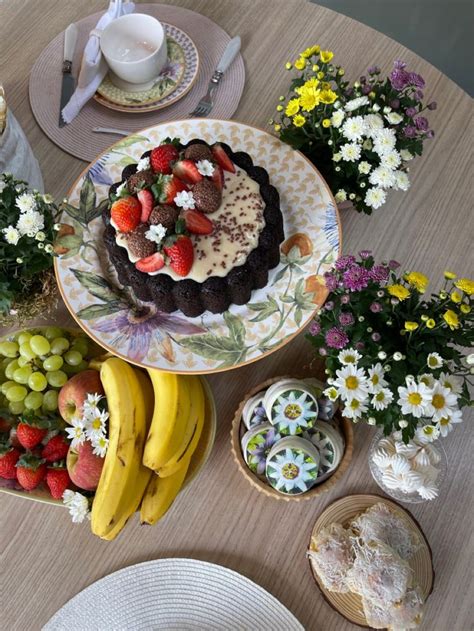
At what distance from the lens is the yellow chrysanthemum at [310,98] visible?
1.10 m

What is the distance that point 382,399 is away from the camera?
0.93m

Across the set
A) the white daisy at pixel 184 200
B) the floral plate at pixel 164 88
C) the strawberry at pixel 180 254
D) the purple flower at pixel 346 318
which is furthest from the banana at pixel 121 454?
the floral plate at pixel 164 88

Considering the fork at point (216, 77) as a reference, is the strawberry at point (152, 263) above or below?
below

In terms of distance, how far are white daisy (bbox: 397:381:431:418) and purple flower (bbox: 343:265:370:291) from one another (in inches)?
6.8

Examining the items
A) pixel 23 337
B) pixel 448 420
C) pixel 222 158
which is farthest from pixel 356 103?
pixel 23 337

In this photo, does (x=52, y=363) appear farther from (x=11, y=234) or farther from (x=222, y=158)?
(x=222, y=158)

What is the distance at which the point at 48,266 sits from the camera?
115cm

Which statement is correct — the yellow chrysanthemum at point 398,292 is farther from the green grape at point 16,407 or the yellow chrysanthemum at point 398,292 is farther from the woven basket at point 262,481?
the green grape at point 16,407

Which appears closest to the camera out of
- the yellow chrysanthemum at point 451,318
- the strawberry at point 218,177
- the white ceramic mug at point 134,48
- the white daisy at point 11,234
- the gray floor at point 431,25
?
the yellow chrysanthemum at point 451,318

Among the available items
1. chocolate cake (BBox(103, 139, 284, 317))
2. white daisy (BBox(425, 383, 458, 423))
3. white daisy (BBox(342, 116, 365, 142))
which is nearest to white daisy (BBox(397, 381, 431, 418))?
white daisy (BBox(425, 383, 458, 423))

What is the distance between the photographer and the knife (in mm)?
1421

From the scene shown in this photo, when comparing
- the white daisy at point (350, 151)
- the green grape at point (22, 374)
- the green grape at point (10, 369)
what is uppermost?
the white daisy at point (350, 151)

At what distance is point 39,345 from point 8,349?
8cm

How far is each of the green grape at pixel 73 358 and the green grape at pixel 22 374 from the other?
76 mm
